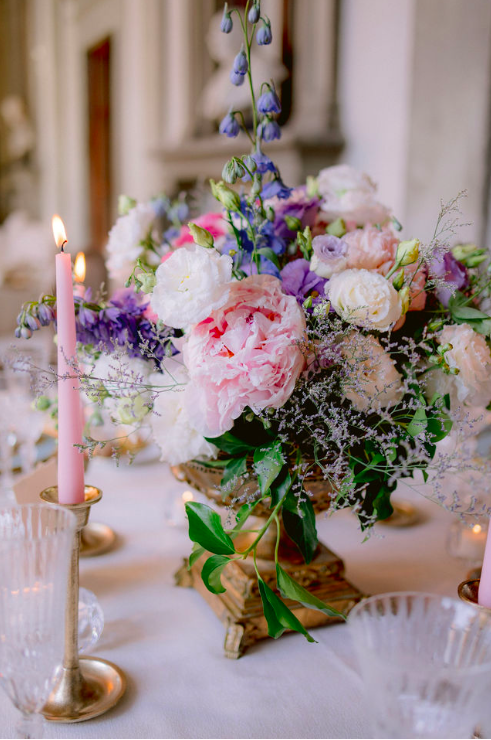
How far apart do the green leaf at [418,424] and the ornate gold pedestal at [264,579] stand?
0.13 m

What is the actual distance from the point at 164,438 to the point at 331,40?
7.85ft

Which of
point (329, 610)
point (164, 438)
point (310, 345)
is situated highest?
point (310, 345)

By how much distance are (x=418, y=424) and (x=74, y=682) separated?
40 cm

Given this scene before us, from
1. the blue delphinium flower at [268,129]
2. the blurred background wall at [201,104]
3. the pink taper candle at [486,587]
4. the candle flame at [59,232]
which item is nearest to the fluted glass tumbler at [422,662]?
the pink taper candle at [486,587]

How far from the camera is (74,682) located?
1.86ft

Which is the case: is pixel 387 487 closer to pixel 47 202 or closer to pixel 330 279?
pixel 330 279

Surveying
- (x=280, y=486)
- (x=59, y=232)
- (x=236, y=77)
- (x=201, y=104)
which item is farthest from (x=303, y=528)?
(x=201, y=104)

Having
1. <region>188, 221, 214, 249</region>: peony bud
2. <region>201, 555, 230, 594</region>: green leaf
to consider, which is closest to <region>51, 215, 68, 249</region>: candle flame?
<region>188, 221, 214, 249</region>: peony bud

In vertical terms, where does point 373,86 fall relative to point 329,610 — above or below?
above

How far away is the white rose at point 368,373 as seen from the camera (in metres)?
0.58

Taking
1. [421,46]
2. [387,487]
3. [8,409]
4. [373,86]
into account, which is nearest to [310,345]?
[387,487]

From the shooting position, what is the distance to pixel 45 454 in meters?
1.12

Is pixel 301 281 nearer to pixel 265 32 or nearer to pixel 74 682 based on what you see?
pixel 265 32

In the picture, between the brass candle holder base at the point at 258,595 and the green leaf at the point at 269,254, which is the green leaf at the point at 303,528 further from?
the green leaf at the point at 269,254
